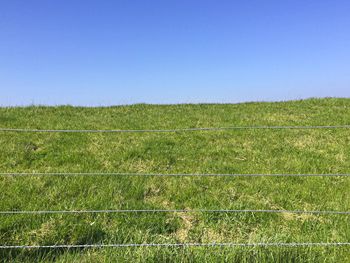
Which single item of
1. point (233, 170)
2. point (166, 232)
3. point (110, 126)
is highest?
point (110, 126)

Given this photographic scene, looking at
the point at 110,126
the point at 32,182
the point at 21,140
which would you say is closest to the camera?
the point at 32,182

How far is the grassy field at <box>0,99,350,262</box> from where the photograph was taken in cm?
531

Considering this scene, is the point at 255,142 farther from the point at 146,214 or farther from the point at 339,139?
the point at 146,214

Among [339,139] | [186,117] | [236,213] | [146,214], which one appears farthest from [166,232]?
[186,117]

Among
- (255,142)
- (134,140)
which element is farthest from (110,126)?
(255,142)

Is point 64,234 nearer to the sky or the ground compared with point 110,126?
nearer to the ground

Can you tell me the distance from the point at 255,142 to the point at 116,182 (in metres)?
4.54

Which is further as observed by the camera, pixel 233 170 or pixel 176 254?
pixel 233 170

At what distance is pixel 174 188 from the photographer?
7.87m

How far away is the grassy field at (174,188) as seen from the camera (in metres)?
5.31

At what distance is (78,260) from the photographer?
484 centimetres

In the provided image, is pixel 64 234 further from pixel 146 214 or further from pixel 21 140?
pixel 21 140

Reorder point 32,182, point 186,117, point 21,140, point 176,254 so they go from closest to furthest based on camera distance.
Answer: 1. point 176,254
2. point 32,182
3. point 21,140
4. point 186,117

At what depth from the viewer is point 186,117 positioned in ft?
46.5
